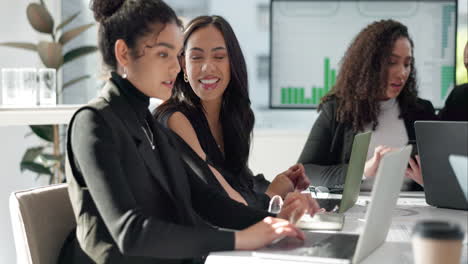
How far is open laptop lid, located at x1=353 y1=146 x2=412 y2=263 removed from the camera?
146 cm

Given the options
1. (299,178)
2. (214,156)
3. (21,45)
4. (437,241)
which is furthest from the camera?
(21,45)

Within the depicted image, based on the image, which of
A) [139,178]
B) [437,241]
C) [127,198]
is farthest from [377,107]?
[437,241]

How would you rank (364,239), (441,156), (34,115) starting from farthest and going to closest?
(34,115)
(441,156)
(364,239)

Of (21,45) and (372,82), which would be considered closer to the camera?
(372,82)

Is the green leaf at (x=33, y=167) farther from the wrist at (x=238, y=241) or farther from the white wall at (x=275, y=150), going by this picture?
the wrist at (x=238, y=241)

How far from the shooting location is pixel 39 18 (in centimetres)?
470

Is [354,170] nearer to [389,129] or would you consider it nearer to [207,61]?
[207,61]

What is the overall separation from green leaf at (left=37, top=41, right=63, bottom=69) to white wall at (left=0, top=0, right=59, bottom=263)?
25cm

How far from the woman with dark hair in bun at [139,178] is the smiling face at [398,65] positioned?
1572mm

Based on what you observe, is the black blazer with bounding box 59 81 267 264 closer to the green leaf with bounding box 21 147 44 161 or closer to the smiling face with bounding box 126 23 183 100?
the smiling face with bounding box 126 23 183 100

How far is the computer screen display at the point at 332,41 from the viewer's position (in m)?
5.82

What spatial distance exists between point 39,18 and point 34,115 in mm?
1609

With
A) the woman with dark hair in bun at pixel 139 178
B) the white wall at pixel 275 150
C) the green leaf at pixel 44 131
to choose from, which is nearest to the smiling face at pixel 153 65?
the woman with dark hair in bun at pixel 139 178

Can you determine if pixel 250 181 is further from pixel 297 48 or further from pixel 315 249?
pixel 297 48
